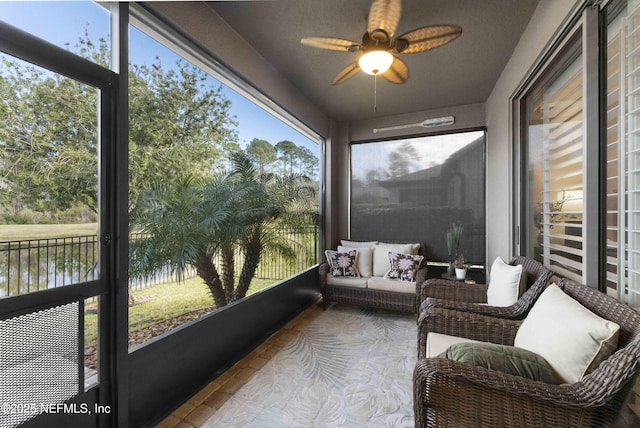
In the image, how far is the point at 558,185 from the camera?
194 centimetres

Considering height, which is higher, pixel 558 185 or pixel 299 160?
pixel 299 160

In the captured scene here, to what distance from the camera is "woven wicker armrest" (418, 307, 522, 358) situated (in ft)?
5.48

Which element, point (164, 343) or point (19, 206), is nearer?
point (19, 206)

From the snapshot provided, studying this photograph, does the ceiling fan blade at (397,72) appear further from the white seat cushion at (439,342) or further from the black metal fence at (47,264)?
the black metal fence at (47,264)

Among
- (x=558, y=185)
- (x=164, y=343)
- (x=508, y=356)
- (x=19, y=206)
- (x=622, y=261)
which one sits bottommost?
(x=164, y=343)

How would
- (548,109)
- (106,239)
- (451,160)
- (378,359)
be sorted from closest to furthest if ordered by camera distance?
(106,239) → (548,109) → (378,359) → (451,160)

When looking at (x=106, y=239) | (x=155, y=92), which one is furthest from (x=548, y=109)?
(x=106, y=239)

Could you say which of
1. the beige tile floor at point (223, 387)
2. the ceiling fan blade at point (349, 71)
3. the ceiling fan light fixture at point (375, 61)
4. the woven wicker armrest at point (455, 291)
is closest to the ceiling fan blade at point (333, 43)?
Result: the ceiling fan light fixture at point (375, 61)

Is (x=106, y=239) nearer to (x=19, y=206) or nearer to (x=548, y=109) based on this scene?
(x=19, y=206)

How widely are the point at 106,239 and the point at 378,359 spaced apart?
2.20 metres

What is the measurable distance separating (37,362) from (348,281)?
273 cm

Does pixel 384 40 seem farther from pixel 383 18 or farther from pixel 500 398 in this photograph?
pixel 500 398

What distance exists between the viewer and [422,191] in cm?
401

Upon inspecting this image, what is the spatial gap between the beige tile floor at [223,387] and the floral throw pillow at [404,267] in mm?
1375
